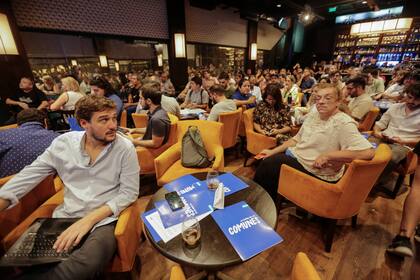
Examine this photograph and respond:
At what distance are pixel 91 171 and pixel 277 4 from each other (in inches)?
355

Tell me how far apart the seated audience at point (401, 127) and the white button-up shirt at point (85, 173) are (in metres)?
2.57

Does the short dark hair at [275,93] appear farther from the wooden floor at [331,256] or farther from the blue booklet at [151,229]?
the blue booklet at [151,229]

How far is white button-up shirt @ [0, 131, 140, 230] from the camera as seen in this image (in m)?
1.31

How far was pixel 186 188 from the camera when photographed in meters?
1.43

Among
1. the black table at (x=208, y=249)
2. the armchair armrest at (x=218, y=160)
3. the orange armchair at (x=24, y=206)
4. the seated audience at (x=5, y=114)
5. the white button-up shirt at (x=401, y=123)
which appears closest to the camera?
the black table at (x=208, y=249)

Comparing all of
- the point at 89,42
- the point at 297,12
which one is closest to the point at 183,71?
the point at 89,42

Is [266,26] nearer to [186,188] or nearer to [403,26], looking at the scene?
[403,26]

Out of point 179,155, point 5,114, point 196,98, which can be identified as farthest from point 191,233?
point 5,114

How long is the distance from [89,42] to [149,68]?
8.99 feet

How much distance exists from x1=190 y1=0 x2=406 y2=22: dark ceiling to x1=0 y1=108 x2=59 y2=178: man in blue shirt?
19.8 ft

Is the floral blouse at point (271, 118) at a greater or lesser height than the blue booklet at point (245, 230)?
greater

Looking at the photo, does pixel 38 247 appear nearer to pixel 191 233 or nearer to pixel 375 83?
pixel 191 233

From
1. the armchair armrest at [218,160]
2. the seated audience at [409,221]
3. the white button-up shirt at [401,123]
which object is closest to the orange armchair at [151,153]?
the armchair armrest at [218,160]

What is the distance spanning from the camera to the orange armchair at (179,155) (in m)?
1.98
